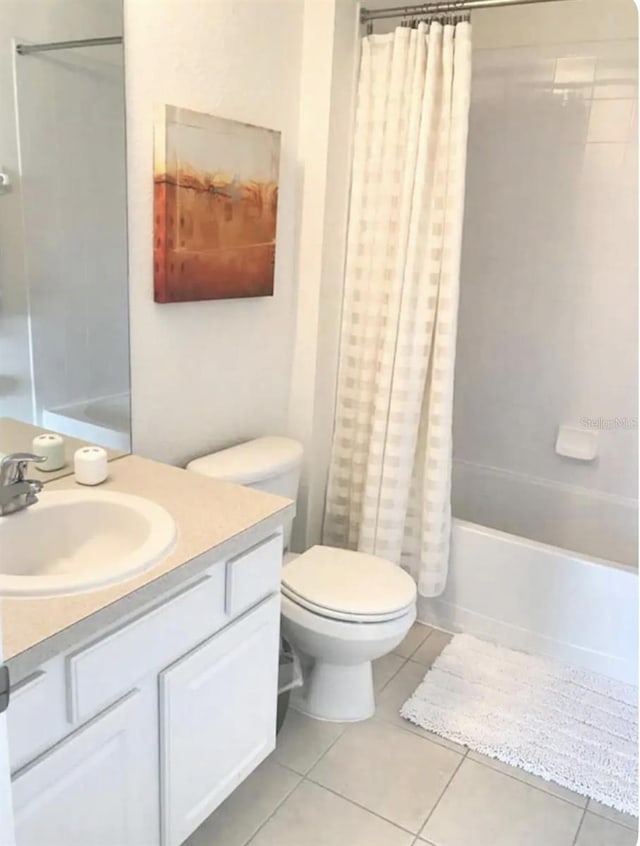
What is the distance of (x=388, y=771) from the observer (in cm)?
194

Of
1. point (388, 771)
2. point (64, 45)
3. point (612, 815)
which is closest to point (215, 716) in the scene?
point (388, 771)

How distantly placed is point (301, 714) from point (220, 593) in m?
0.88

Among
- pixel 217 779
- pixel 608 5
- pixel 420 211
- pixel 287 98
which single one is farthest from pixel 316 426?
pixel 608 5

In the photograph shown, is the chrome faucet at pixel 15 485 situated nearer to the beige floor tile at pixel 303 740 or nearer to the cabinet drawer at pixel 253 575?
the cabinet drawer at pixel 253 575

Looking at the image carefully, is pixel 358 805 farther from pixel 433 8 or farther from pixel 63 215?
pixel 433 8

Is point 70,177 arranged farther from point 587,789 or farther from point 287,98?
point 587,789

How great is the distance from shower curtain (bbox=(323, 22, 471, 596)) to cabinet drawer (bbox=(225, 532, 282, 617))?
34.5 inches

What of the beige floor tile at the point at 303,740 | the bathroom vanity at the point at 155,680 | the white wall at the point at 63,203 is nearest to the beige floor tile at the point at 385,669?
the beige floor tile at the point at 303,740

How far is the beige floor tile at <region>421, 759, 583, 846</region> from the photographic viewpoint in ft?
5.73

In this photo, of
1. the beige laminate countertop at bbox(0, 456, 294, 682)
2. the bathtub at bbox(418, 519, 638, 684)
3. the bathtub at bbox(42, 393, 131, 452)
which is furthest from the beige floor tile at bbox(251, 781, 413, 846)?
the bathtub at bbox(42, 393, 131, 452)

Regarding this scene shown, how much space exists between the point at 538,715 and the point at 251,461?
1.16 m

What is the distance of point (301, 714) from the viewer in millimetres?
2156

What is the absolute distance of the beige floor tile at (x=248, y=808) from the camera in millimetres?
1715

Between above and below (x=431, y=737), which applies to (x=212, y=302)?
above
